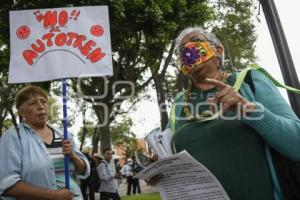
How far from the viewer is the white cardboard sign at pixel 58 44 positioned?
3.43 metres

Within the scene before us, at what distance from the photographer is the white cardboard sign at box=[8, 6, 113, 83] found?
343 cm

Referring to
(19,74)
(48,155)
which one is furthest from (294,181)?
(19,74)

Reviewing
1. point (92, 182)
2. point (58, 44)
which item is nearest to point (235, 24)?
point (92, 182)

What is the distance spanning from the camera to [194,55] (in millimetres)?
2027

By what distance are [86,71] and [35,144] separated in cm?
85

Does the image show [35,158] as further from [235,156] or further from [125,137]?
[125,137]

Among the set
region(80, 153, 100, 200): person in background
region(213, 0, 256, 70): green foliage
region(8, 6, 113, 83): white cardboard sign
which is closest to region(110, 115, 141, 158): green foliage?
region(213, 0, 256, 70): green foliage

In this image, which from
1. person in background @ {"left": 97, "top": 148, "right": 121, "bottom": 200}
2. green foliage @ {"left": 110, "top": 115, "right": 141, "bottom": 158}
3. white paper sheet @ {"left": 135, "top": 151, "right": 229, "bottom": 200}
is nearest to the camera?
white paper sheet @ {"left": 135, "top": 151, "right": 229, "bottom": 200}

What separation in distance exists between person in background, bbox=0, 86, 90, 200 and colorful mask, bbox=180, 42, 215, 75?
4.54 feet

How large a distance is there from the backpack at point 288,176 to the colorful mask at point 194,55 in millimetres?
579

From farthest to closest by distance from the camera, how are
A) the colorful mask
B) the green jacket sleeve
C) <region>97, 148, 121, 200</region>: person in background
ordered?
<region>97, 148, 121, 200</region>: person in background → the colorful mask → the green jacket sleeve

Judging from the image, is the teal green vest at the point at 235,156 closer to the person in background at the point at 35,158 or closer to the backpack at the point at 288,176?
the backpack at the point at 288,176

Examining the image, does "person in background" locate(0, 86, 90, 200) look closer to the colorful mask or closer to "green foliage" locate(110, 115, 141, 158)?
the colorful mask

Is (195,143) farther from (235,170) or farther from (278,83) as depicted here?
(278,83)
